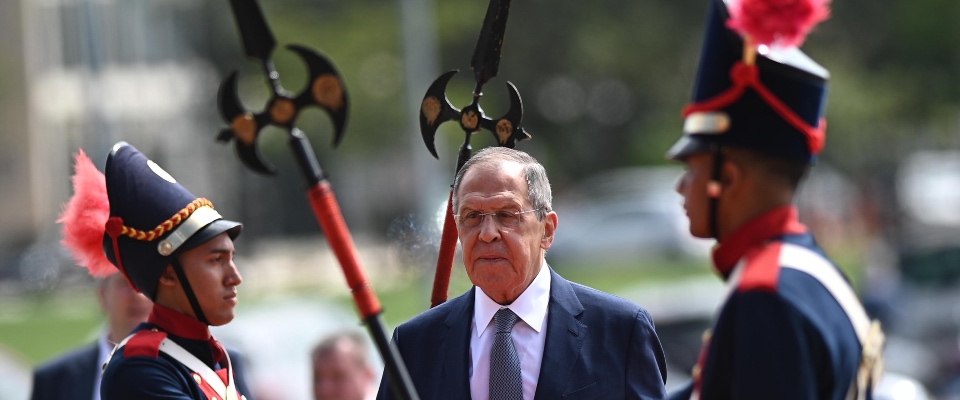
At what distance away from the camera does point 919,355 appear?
15594 mm

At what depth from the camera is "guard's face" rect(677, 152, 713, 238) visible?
3.87 metres

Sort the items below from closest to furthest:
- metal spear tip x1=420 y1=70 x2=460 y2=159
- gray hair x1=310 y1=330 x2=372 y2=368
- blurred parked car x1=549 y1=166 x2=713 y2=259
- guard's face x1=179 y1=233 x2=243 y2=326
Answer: guard's face x1=179 y1=233 x2=243 y2=326, metal spear tip x1=420 y1=70 x2=460 y2=159, gray hair x1=310 y1=330 x2=372 y2=368, blurred parked car x1=549 y1=166 x2=713 y2=259

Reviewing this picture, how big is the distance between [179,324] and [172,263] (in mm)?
207

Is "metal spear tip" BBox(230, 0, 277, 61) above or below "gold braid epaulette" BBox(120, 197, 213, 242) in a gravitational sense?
above

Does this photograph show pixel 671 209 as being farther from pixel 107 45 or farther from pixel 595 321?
pixel 107 45

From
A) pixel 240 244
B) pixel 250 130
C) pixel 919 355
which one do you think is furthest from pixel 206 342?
pixel 240 244

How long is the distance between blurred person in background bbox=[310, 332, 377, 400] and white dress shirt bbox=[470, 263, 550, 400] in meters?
2.08

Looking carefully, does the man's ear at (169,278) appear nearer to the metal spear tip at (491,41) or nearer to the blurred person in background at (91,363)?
the metal spear tip at (491,41)

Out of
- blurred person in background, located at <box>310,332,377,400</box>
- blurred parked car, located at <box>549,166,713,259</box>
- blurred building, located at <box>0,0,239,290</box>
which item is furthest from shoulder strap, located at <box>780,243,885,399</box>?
blurred building, located at <box>0,0,239,290</box>

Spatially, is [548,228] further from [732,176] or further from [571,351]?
[732,176]

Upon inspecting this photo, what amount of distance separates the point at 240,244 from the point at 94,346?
39517 millimetres

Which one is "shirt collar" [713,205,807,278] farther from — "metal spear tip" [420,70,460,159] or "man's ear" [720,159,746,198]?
"metal spear tip" [420,70,460,159]

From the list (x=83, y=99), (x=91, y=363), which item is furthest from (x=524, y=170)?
(x=83, y=99)

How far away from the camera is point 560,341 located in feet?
16.5
